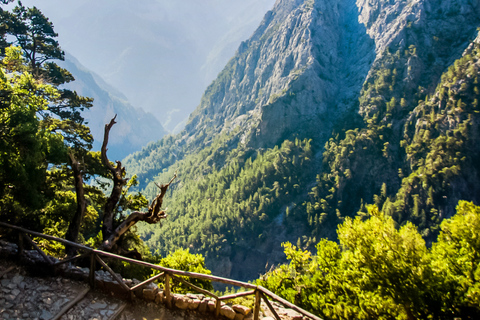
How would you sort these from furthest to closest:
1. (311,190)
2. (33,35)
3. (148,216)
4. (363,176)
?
(311,190) → (363,176) → (33,35) → (148,216)

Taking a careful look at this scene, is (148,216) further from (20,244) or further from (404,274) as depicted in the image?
(404,274)

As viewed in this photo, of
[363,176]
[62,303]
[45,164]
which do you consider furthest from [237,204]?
[62,303]

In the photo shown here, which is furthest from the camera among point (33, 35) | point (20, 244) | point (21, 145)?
point (33, 35)

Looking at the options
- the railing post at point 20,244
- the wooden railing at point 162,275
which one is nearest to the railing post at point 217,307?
the wooden railing at point 162,275

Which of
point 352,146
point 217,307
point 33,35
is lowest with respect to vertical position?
point 217,307

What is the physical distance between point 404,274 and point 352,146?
127153 millimetres

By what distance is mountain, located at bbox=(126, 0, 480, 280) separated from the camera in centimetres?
10206

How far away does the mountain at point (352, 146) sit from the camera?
102 m

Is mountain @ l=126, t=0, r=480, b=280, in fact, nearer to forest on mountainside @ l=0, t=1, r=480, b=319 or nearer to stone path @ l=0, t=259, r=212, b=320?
forest on mountainside @ l=0, t=1, r=480, b=319

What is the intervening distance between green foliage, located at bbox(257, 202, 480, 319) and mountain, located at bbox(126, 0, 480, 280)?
268 ft

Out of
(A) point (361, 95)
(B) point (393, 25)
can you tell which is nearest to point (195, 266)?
(A) point (361, 95)

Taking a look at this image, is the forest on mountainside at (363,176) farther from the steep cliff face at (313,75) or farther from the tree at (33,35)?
the tree at (33,35)

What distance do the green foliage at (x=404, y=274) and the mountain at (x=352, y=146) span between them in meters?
81.5

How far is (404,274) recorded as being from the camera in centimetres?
1206
